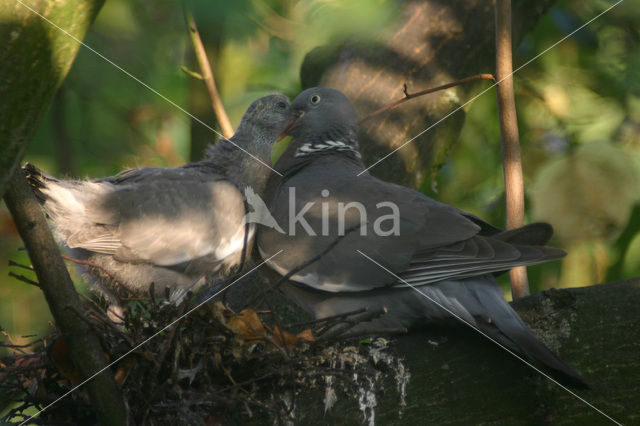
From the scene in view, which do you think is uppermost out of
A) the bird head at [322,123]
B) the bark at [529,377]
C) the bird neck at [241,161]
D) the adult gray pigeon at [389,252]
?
the bird head at [322,123]

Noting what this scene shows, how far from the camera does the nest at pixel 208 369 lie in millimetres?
2102

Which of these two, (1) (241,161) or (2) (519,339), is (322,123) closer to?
(1) (241,161)

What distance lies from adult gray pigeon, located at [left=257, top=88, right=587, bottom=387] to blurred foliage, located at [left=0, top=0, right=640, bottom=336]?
0.70 meters

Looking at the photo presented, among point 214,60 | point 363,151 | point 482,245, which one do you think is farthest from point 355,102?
point 482,245

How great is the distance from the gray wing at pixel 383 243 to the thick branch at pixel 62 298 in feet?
3.38

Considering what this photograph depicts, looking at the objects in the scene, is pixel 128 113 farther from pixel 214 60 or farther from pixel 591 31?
pixel 591 31

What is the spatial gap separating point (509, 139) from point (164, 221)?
1506 mm

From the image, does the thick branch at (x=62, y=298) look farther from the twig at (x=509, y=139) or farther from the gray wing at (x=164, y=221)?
the twig at (x=509, y=139)

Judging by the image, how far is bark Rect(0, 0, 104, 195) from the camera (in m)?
1.65

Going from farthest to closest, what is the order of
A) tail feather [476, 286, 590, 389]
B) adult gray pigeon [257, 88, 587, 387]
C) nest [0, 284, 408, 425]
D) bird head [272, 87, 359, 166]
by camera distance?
bird head [272, 87, 359, 166] → adult gray pigeon [257, 88, 587, 387] → nest [0, 284, 408, 425] → tail feather [476, 286, 590, 389]

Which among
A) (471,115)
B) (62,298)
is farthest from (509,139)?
(62,298)

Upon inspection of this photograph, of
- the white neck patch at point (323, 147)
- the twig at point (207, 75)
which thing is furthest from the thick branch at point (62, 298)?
the white neck patch at point (323, 147)

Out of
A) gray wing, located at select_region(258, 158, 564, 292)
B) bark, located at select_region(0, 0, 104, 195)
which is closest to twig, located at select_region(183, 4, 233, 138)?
gray wing, located at select_region(258, 158, 564, 292)

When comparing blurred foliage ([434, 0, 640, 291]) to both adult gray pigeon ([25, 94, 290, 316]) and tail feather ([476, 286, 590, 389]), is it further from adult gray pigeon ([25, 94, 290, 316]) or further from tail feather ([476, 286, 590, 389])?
adult gray pigeon ([25, 94, 290, 316])
